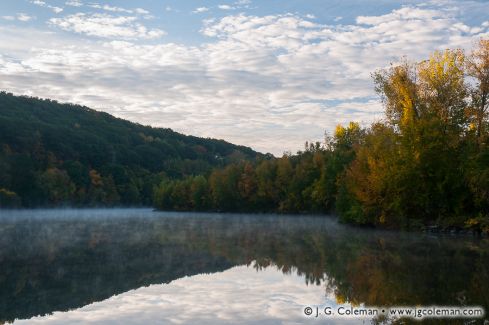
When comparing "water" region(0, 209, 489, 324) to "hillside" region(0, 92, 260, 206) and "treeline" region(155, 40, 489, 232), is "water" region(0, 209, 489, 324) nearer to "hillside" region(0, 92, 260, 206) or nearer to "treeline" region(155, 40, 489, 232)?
"treeline" region(155, 40, 489, 232)

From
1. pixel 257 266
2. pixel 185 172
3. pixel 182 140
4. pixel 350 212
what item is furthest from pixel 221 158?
pixel 257 266

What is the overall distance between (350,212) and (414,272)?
99.5 ft

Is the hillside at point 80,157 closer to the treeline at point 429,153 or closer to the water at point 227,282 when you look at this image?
the treeline at point 429,153

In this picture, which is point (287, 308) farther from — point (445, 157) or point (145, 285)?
point (445, 157)

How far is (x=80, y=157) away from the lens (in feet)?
447

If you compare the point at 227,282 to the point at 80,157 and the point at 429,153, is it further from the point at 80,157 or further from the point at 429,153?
the point at 80,157

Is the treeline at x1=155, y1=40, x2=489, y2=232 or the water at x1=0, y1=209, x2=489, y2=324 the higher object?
the treeline at x1=155, y1=40, x2=489, y2=232

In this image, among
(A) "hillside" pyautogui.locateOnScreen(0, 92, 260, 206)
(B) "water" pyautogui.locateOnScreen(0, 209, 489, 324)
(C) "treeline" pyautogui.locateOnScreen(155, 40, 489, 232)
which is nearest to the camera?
(B) "water" pyautogui.locateOnScreen(0, 209, 489, 324)

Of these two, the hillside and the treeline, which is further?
the hillside

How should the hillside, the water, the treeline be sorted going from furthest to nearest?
the hillside
the treeline
the water

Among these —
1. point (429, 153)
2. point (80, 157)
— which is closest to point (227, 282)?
point (429, 153)

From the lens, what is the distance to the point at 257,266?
1855 cm

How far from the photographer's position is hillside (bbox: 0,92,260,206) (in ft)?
380

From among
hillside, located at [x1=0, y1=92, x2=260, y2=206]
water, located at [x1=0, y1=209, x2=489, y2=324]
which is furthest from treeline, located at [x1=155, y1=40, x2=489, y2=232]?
hillside, located at [x1=0, y1=92, x2=260, y2=206]
